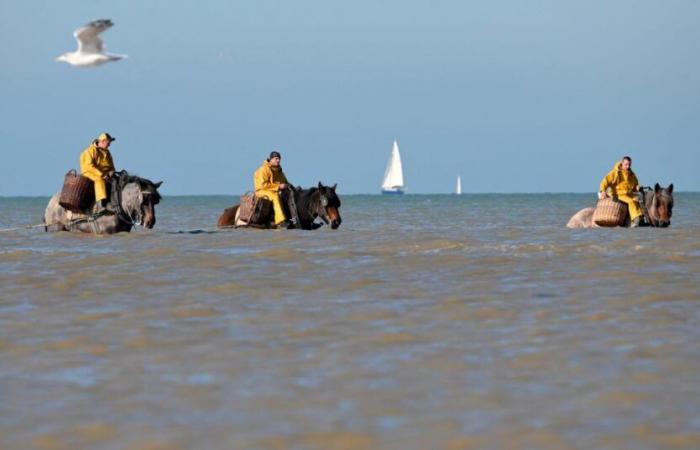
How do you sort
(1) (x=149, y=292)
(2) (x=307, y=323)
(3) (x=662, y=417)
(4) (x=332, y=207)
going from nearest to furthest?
(3) (x=662, y=417), (2) (x=307, y=323), (1) (x=149, y=292), (4) (x=332, y=207)

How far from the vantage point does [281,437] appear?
5.68 m

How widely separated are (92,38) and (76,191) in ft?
16.3

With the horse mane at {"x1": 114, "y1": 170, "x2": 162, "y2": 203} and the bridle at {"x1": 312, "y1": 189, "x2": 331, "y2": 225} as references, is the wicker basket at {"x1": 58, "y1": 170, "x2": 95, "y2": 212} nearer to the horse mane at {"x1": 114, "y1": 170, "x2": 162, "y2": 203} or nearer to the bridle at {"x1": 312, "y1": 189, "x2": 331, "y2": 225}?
the horse mane at {"x1": 114, "y1": 170, "x2": 162, "y2": 203}

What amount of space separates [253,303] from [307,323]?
1.42 meters

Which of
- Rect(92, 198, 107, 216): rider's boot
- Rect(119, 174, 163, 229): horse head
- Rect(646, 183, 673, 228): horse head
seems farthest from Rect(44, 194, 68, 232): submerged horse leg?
Rect(646, 183, 673, 228): horse head

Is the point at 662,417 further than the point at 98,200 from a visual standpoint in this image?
No

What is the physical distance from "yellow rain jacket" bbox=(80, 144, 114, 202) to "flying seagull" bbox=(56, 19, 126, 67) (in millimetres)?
4818

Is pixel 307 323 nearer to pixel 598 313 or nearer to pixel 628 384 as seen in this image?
pixel 598 313

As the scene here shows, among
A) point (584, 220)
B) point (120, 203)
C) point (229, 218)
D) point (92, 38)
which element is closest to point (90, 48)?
point (92, 38)

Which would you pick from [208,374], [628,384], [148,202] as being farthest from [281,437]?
[148,202]

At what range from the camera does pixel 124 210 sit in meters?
20.0

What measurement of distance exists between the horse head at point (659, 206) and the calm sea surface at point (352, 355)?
832 centimetres

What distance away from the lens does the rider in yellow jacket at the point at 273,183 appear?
21953 mm

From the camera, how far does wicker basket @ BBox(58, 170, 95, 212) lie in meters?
19.4
